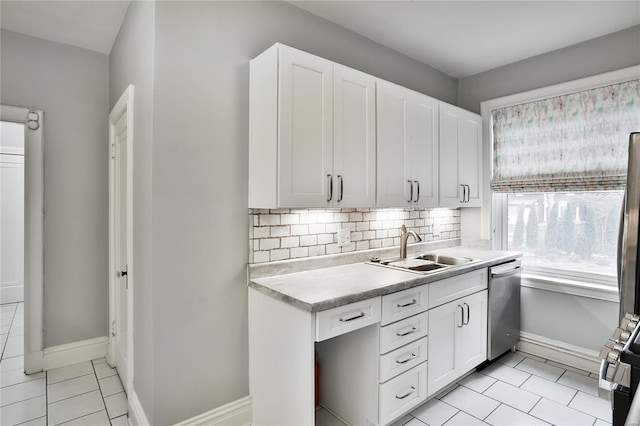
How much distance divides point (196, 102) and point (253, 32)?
65 cm

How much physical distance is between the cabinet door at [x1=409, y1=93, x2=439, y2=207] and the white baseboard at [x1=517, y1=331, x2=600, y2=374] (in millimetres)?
1674

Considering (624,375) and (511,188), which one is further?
(511,188)

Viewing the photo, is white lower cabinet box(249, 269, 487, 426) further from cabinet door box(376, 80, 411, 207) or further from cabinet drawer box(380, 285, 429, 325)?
cabinet door box(376, 80, 411, 207)

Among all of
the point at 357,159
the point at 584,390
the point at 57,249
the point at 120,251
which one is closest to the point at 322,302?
the point at 357,159

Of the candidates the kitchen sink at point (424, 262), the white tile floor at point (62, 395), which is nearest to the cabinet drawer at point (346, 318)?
the kitchen sink at point (424, 262)

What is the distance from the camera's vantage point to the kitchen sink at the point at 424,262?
2.78 meters

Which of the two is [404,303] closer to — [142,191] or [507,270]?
[507,270]

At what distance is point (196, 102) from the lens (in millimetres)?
1958

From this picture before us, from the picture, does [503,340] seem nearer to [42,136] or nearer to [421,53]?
[421,53]

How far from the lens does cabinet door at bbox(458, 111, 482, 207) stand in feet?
10.6

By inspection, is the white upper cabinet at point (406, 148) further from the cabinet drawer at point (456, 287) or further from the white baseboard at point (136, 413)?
the white baseboard at point (136, 413)

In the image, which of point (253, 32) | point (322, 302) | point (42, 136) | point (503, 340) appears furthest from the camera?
point (503, 340)

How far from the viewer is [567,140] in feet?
9.95

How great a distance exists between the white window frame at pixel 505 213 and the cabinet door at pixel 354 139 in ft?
5.85
